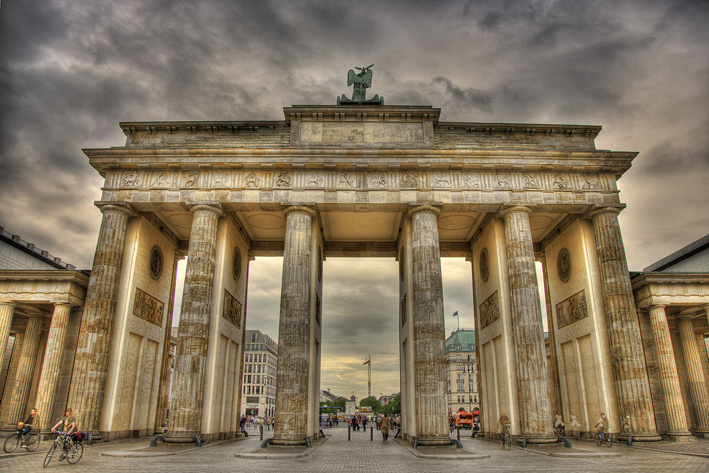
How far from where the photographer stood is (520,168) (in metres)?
22.5

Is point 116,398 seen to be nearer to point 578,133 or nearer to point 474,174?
point 474,174

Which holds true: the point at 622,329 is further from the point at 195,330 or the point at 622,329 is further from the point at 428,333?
the point at 195,330

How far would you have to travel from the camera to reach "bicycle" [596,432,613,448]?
1852 centimetres

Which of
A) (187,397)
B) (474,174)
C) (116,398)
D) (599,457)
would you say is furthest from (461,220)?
(116,398)

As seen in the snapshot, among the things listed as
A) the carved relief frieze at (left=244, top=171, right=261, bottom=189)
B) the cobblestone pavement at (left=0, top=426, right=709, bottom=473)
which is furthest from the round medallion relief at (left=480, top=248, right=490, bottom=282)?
the carved relief frieze at (left=244, top=171, right=261, bottom=189)

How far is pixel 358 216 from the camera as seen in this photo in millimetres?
26250

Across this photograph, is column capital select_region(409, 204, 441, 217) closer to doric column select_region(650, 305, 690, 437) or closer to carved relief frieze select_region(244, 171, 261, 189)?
carved relief frieze select_region(244, 171, 261, 189)

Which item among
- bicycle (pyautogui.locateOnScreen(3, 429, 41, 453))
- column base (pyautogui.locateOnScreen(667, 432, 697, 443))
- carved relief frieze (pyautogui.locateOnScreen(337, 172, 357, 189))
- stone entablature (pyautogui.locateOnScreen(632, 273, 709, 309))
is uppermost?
carved relief frieze (pyautogui.locateOnScreen(337, 172, 357, 189))

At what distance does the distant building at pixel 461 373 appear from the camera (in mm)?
86062

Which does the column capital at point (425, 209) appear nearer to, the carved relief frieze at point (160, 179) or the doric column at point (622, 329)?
the doric column at point (622, 329)

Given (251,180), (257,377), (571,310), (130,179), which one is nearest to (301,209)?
(251,180)

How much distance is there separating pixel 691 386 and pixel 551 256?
9934mm

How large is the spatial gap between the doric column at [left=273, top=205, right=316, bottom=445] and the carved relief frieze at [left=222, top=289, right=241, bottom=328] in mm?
4914

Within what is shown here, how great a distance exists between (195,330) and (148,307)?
6.15 meters
